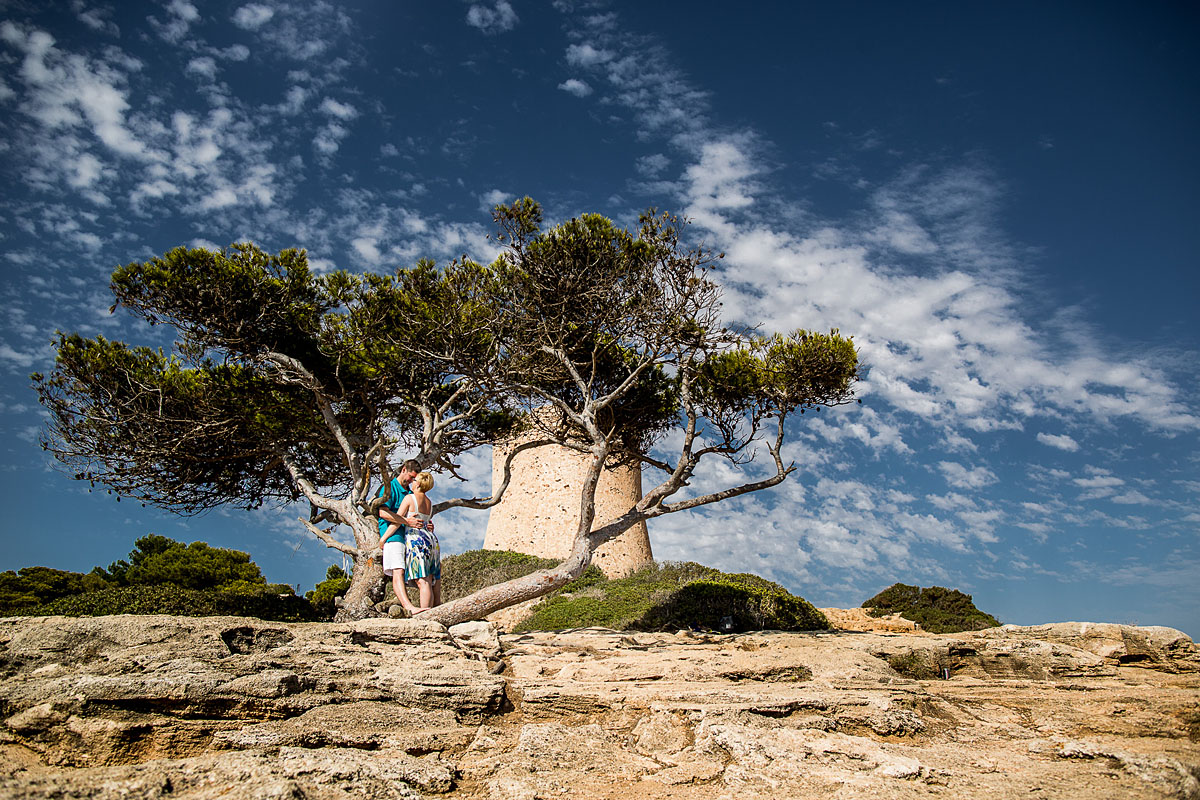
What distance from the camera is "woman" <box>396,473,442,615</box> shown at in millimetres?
8039

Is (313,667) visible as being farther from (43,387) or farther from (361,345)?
(43,387)

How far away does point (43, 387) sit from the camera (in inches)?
531

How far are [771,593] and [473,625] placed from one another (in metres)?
8.40

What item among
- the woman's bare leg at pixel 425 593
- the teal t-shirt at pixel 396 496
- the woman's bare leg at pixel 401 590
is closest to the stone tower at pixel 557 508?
the teal t-shirt at pixel 396 496

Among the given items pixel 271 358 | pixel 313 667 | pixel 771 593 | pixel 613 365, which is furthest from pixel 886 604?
pixel 313 667

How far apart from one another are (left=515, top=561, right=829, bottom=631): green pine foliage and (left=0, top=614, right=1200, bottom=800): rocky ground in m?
6.63

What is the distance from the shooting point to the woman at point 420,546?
26.4 feet

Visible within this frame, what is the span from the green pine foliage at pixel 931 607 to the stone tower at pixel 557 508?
25.0ft

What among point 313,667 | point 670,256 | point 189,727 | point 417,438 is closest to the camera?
point 189,727

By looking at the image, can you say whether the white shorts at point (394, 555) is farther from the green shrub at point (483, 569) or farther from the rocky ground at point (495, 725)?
the green shrub at point (483, 569)

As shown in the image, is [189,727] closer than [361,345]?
Yes

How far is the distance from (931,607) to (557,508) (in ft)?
38.1

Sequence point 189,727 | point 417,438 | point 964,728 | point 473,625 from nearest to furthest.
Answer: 1. point 189,727
2. point 964,728
3. point 473,625
4. point 417,438

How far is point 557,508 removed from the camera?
2211cm
